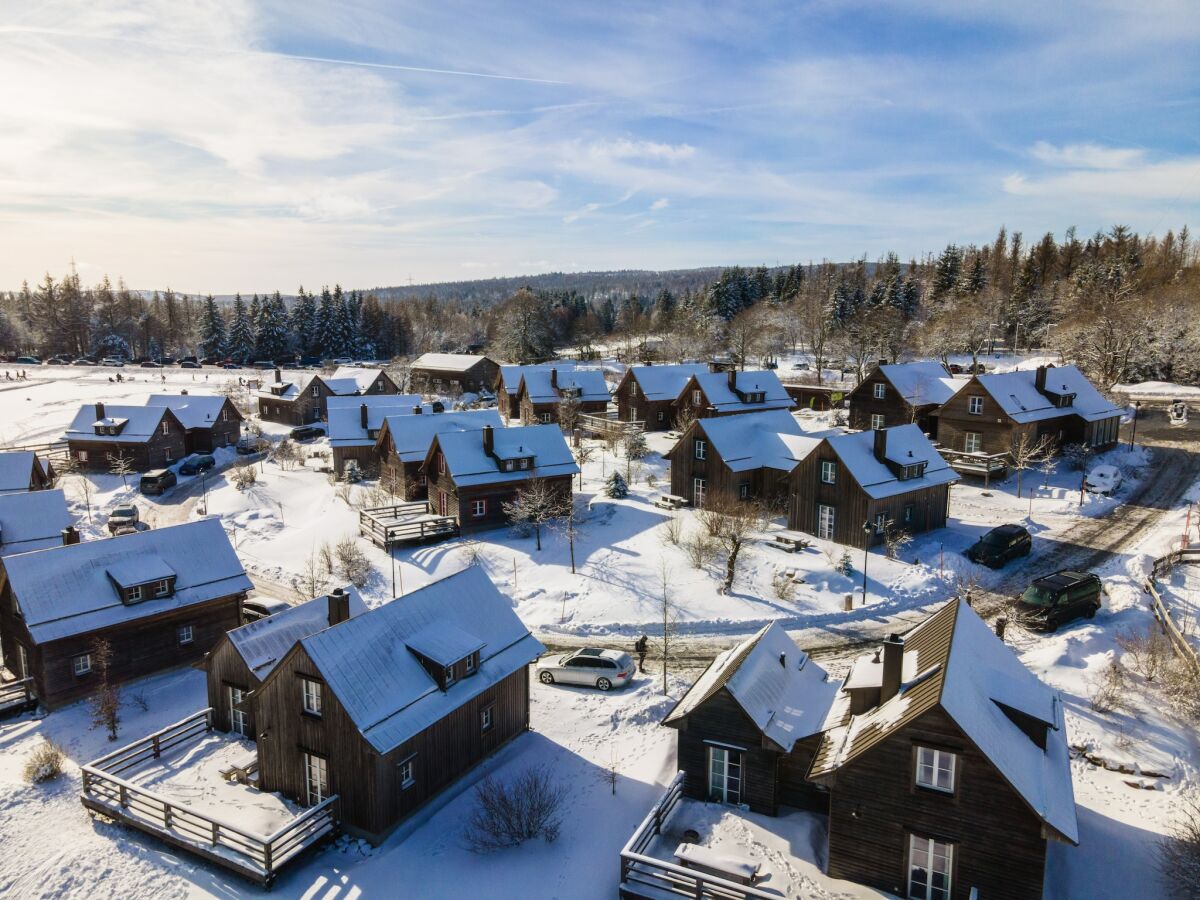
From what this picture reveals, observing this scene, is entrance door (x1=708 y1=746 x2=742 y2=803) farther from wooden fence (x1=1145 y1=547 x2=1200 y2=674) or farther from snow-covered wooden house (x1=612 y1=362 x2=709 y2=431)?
snow-covered wooden house (x1=612 y1=362 x2=709 y2=431)

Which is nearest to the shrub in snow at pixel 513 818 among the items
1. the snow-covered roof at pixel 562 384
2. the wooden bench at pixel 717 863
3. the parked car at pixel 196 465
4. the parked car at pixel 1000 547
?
the wooden bench at pixel 717 863

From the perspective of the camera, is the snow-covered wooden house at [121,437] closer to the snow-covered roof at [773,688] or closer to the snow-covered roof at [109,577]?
the snow-covered roof at [109,577]

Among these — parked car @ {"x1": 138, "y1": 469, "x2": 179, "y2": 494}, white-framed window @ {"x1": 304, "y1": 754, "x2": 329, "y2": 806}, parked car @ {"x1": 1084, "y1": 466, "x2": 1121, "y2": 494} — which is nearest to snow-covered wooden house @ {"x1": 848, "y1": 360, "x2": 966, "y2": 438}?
parked car @ {"x1": 1084, "y1": 466, "x2": 1121, "y2": 494}

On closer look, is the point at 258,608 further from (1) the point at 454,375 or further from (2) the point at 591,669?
(1) the point at 454,375

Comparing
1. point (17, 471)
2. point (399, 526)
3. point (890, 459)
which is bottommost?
point (399, 526)

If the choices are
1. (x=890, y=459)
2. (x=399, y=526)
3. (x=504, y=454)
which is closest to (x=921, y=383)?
(x=890, y=459)

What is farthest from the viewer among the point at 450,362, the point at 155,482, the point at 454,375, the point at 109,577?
the point at 450,362

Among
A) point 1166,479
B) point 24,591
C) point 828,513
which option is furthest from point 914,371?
point 24,591
